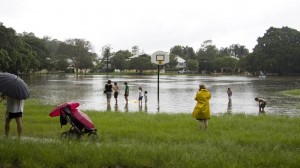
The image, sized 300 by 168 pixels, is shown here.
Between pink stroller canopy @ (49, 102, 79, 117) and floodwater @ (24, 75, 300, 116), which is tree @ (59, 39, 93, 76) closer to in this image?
floodwater @ (24, 75, 300, 116)

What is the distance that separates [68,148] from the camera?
293 inches

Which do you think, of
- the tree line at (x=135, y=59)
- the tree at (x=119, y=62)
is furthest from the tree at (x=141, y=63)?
the tree at (x=119, y=62)

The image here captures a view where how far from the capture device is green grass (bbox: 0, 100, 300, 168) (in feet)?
22.0

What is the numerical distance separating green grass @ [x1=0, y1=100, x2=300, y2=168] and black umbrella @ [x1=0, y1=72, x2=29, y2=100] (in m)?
1.05

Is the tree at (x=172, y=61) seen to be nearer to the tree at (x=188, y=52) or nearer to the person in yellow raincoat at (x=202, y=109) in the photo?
the tree at (x=188, y=52)

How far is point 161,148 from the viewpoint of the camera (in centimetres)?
764

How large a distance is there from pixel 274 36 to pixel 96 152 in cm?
9461

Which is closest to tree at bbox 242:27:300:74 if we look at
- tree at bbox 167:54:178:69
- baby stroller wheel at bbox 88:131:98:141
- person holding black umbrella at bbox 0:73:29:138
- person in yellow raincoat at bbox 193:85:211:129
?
tree at bbox 167:54:178:69

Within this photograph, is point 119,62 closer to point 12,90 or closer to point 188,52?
point 188,52

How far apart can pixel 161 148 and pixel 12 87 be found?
3842mm

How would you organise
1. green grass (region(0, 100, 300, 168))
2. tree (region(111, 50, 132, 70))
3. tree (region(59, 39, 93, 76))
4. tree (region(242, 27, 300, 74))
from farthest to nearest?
tree (region(111, 50, 132, 70)) → tree (region(59, 39, 93, 76)) → tree (region(242, 27, 300, 74)) → green grass (region(0, 100, 300, 168))

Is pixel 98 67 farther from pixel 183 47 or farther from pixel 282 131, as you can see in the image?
pixel 282 131

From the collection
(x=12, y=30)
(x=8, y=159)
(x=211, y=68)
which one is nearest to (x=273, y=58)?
(x=211, y=68)

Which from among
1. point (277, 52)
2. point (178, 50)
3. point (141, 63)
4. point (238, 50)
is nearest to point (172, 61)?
point (141, 63)
